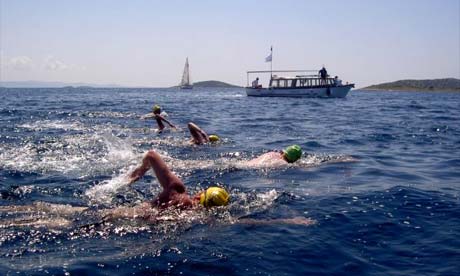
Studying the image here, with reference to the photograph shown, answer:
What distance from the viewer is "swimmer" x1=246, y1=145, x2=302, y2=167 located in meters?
12.3

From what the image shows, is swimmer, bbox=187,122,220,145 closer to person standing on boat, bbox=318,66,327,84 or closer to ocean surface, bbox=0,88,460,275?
ocean surface, bbox=0,88,460,275

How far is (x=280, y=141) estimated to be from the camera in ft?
59.4

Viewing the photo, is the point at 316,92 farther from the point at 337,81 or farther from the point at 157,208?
the point at 157,208

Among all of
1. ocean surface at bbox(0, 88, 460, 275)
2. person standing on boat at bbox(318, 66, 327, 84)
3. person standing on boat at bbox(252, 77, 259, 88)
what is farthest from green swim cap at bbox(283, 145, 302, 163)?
→ person standing on boat at bbox(252, 77, 259, 88)

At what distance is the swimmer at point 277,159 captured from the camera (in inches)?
485

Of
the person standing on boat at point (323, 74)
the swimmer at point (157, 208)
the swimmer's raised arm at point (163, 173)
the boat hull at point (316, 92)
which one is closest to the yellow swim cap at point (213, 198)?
the swimmer at point (157, 208)

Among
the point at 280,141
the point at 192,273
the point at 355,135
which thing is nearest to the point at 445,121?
the point at 355,135

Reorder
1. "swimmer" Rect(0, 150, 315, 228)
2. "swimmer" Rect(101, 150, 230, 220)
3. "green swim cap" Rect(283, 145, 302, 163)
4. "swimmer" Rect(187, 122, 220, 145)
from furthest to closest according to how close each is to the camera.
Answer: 1. "swimmer" Rect(187, 122, 220, 145)
2. "green swim cap" Rect(283, 145, 302, 163)
3. "swimmer" Rect(101, 150, 230, 220)
4. "swimmer" Rect(0, 150, 315, 228)

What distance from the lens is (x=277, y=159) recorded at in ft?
41.1

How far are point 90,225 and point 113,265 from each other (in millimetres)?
1550

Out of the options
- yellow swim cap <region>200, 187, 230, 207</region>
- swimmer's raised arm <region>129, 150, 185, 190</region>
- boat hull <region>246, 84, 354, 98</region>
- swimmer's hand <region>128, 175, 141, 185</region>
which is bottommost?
yellow swim cap <region>200, 187, 230, 207</region>

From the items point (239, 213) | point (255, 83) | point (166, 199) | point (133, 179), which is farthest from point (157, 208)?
point (255, 83)

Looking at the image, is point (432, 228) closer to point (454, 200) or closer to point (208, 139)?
point (454, 200)

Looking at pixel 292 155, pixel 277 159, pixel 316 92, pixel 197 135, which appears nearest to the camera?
pixel 277 159
